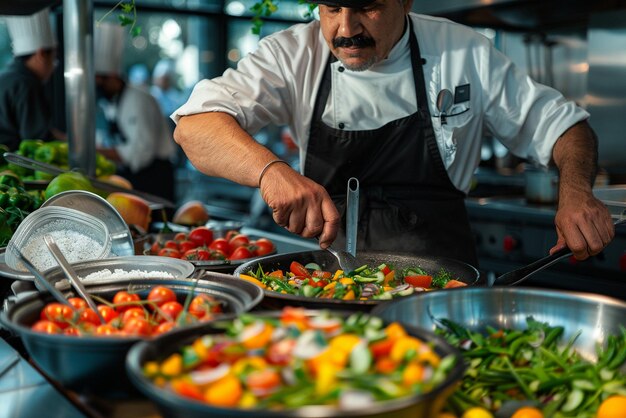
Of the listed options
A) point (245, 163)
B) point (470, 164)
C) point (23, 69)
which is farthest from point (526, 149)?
point (23, 69)

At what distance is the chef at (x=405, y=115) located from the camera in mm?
2576

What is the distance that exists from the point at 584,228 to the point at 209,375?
1.32 metres

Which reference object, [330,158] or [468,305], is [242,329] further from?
[330,158]

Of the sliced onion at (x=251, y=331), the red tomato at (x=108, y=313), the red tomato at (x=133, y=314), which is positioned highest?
the sliced onion at (x=251, y=331)

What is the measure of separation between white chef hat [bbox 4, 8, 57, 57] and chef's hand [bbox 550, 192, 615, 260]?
13.2 feet

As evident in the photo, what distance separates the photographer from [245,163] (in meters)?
2.12

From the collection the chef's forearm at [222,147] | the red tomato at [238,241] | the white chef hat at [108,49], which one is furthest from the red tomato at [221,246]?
the white chef hat at [108,49]

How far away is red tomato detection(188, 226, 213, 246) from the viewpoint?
8.91ft

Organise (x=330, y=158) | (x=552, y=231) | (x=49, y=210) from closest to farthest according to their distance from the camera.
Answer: (x=49, y=210) < (x=330, y=158) < (x=552, y=231)

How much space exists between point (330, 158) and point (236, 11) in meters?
6.67

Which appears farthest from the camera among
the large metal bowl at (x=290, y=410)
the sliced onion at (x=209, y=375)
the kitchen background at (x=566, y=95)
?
the kitchen background at (x=566, y=95)

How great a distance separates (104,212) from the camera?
2.28 meters

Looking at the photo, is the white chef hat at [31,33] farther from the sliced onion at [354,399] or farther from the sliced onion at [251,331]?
the sliced onion at [354,399]

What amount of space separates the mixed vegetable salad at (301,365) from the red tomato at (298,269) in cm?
73
